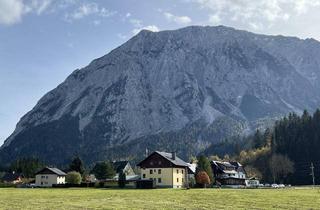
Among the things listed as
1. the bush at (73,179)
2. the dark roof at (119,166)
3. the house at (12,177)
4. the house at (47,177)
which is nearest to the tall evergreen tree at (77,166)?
the house at (47,177)

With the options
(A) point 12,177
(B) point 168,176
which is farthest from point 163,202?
(A) point 12,177

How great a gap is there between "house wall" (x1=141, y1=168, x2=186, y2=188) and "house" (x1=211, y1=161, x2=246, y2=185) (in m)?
33.2

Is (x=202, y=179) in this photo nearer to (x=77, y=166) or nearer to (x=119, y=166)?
(x=77, y=166)

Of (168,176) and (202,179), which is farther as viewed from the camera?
(168,176)

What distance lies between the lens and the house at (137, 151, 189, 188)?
412 ft

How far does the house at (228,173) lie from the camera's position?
159250 millimetres

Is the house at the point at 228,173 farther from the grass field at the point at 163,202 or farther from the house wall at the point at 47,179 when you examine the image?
the grass field at the point at 163,202

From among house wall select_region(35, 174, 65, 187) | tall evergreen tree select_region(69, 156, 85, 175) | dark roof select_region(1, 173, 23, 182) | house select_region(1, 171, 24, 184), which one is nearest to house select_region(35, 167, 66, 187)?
house wall select_region(35, 174, 65, 187)

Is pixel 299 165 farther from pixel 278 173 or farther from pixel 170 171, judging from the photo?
pixel 170 171

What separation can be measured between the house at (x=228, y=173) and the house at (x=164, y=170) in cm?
3122

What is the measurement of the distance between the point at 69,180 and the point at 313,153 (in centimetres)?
8677

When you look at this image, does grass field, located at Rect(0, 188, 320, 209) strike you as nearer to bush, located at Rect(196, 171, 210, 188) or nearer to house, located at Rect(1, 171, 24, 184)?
bush, located at Rect(196, 171, 210, 188)

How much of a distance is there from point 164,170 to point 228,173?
45553 mm

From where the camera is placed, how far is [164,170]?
417ft
